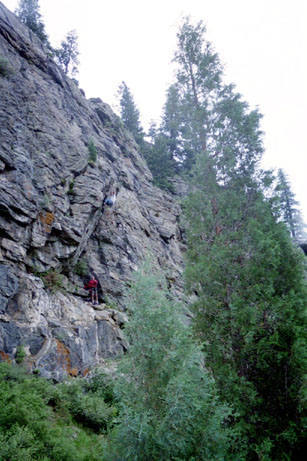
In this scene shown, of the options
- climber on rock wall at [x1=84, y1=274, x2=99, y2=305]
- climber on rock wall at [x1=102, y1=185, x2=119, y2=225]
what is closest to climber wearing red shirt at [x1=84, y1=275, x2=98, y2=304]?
climber on rock wall at [x1=84, y1=274, x2=99, y2=305]

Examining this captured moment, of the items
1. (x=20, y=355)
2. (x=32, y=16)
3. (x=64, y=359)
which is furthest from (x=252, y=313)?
(x=32, y=16)

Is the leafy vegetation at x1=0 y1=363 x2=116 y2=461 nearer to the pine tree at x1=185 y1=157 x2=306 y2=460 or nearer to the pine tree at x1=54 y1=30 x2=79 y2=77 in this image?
the pine tree at x1=185 y1=157 x2=306 y2=460

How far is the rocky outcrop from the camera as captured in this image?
31.9 ft

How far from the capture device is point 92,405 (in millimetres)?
7852

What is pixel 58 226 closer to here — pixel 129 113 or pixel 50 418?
pixel 50 418

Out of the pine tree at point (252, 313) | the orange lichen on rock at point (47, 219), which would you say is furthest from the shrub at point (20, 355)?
the orange lichen on rock at point (47, 219)

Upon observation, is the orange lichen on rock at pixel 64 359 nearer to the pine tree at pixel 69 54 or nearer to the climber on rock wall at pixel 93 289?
the climber on rock wall at pixel 93 289

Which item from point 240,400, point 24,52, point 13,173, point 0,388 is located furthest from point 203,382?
point 24,52

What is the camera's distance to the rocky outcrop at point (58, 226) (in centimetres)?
973

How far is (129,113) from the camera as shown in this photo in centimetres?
3641

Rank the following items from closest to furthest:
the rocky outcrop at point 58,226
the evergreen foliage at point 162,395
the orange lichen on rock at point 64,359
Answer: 1. the evergreen foliage at point 162,395
2. the orange lichen on rock at point 64,359
3. the rocky outcrop at point 58,226

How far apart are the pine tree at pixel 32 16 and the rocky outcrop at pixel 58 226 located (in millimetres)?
6219

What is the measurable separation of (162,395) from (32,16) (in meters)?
34.3

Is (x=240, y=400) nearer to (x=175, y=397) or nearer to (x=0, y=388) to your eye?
(x=175, y=397)
